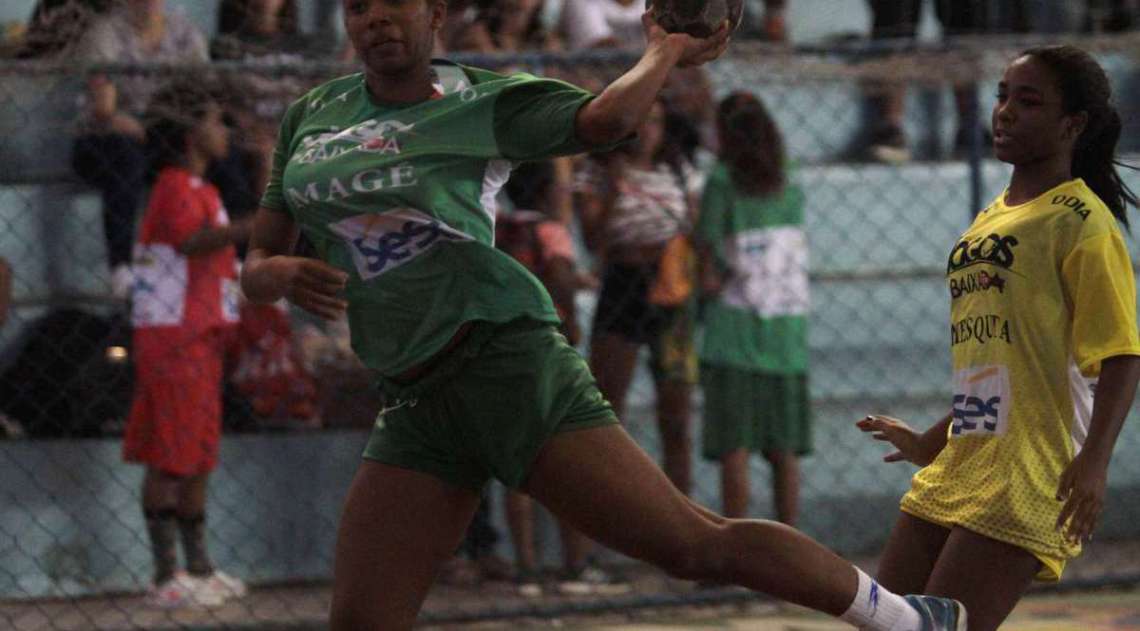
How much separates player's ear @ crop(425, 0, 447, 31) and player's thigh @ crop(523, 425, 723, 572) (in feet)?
3.01

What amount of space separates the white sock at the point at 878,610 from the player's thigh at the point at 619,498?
1.15 feet

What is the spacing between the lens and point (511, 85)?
3.98 metres

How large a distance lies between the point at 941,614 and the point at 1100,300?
28.7 inches

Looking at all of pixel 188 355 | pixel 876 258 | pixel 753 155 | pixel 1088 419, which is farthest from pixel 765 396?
pixel 1088 419

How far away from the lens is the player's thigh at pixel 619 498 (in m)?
3.96

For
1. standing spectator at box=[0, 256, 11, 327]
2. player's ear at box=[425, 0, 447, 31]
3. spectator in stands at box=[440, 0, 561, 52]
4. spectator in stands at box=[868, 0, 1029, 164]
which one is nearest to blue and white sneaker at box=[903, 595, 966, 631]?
player's ear at box=[425, 0, 447, 31]

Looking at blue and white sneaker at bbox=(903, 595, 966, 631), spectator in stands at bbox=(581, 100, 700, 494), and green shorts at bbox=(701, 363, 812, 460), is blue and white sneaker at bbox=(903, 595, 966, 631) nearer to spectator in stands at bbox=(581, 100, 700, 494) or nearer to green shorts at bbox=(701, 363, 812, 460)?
green shorts at bbox=(701, 363, 812, 460)

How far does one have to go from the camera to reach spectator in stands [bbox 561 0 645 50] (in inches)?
329

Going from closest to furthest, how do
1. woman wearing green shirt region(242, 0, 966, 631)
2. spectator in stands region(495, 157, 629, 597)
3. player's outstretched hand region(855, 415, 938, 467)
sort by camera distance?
woman wearing green shirt region(242, 0, 966, 631), player's outstretched hand region(855, 415, 938, 467), spectator in stands region(495, 157, 629, 597)

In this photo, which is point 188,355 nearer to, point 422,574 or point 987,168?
point 422,574

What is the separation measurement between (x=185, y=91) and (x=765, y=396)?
96.1 inches

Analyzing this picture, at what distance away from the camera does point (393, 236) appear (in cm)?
401

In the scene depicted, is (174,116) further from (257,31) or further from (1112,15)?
(1112,15)

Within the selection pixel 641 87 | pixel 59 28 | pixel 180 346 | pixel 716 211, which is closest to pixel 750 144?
pixel 716 211
